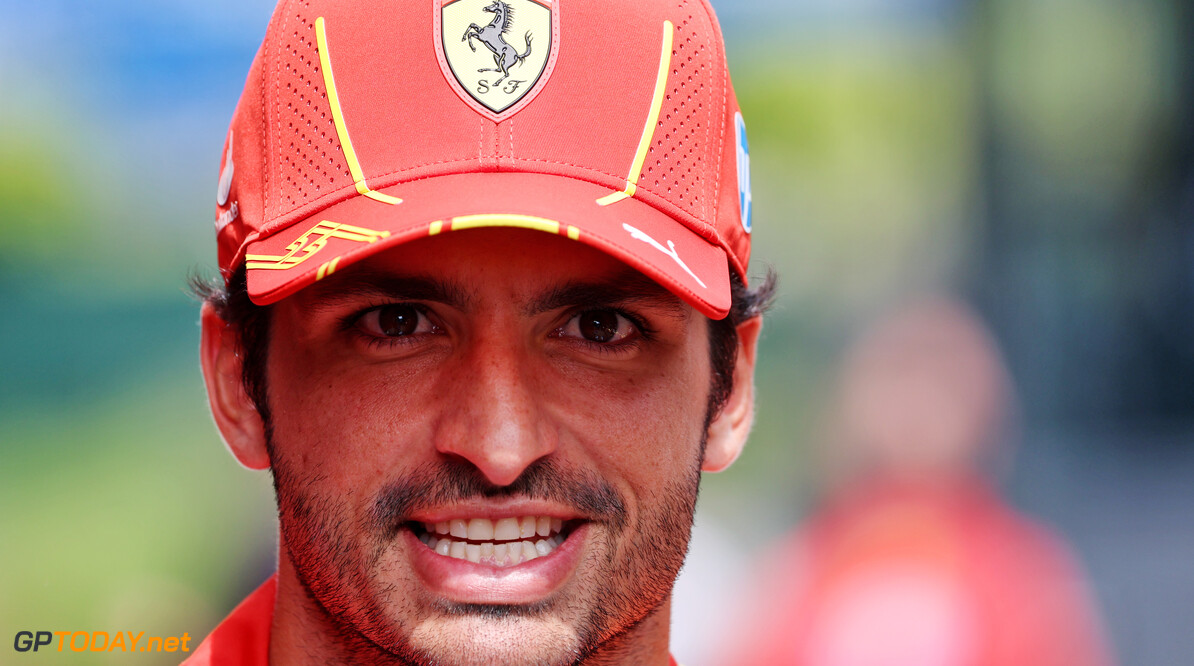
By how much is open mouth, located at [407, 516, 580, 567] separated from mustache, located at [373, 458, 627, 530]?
4 cm

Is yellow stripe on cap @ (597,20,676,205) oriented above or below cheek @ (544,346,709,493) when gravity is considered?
above

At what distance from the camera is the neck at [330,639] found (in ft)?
5.01

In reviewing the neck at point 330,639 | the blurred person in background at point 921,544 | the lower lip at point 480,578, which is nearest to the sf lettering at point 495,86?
the lower lip at point 480,578

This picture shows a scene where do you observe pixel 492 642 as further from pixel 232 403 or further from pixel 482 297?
pixel 232 403

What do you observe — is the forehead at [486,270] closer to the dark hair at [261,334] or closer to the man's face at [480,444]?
the man's face at [480,444]

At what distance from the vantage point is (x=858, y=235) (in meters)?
2.94

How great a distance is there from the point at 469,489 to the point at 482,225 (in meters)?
0.35

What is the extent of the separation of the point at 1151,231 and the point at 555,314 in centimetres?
237

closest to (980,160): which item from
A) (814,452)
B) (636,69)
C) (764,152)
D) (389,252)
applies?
(764,152)

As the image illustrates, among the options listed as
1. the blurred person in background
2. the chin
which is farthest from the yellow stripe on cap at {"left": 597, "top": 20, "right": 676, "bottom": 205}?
the blurred person in background

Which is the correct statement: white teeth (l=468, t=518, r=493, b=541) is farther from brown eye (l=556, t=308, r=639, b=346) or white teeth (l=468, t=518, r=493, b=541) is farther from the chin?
brown eye (l=556, t=308, r=639, b=346)

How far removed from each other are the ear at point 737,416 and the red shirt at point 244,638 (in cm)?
73

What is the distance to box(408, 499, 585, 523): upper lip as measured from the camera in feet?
4.45

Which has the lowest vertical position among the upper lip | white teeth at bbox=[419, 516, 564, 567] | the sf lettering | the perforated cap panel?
white teeth at bbox=[419, 516, 564, 567]
